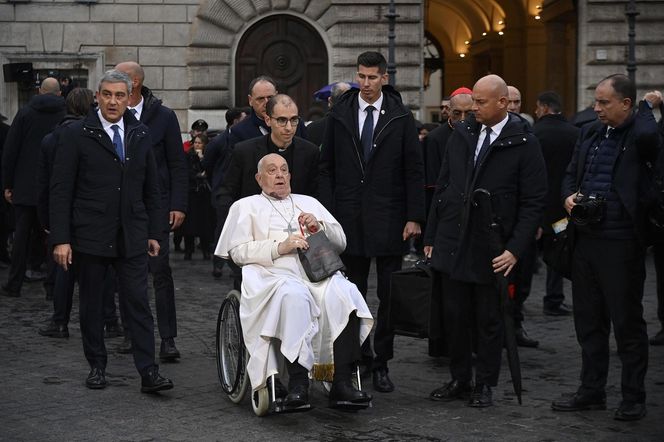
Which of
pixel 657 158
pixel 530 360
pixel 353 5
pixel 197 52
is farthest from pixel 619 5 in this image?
pixel 657 158

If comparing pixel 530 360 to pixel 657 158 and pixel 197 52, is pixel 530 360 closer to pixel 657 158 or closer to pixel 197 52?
pixel 657 158

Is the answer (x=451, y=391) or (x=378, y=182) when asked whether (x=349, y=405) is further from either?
(x=378, y=182)

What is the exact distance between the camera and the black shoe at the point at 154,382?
306 inches

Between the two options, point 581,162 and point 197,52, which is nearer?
point 581,162

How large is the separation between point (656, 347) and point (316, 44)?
12.9 meters

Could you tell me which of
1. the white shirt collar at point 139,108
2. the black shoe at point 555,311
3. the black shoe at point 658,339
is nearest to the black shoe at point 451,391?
the black shoe at point 658,339

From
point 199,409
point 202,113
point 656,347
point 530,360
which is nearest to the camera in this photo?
point 199,409

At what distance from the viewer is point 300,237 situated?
7.37 meters

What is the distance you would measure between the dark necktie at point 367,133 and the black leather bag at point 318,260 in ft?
3.62

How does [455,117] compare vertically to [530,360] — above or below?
above

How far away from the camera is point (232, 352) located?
25.1 feet

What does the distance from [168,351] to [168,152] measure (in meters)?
1.44

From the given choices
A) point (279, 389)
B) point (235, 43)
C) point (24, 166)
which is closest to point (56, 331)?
point (24, 166)

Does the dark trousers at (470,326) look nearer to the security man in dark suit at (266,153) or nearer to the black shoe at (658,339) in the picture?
the security man in dark suit at (266,153)
